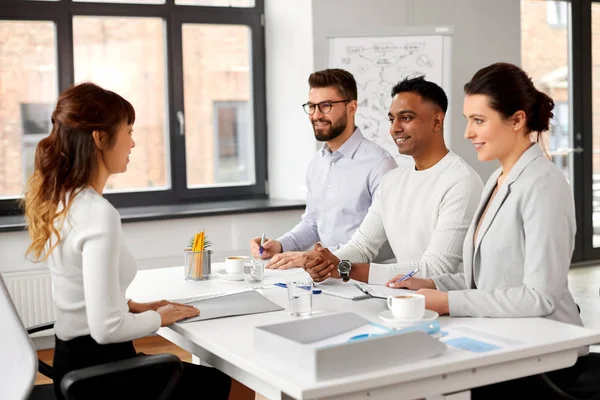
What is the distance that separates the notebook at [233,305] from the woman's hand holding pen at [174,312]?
14 millimetres

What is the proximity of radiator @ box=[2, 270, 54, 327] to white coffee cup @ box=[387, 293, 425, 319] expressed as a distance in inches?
118

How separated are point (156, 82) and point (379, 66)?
4.77 ft

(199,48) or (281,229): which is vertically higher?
(199,48)

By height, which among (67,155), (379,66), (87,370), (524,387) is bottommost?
(524,387)

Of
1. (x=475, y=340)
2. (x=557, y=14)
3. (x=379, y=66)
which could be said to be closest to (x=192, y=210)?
(x=379, y=66)

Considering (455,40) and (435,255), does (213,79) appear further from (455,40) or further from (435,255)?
(435,255)

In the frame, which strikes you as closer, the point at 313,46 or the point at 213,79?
the point at 313,46

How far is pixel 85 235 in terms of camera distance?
1915 mm

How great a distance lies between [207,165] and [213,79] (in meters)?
0.58

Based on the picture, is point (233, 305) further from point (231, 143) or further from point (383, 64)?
point (231, 143)

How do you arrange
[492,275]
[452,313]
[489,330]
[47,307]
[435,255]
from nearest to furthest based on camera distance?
[489,330]
[452,313]
[492,275]
[435,255]
[47,307]

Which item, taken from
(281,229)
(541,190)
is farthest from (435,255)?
(281,229)

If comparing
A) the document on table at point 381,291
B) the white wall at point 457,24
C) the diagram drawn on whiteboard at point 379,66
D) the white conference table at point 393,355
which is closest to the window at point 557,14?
the white wall at point 457,24

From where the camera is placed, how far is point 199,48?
5383 mm
